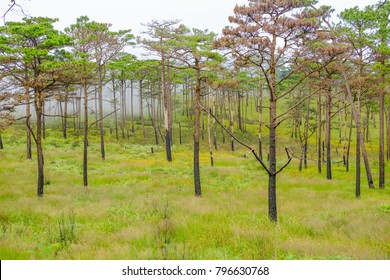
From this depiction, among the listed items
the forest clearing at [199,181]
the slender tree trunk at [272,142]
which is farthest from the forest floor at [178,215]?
the slender tree trunk at [272,142]

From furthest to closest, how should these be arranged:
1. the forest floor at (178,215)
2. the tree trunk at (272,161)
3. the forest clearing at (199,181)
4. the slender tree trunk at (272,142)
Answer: the tree trunk at (272,161) < the slender tree trunk at (272,142) < the forest clearing at (199,181) < the forest floor at (178,215)

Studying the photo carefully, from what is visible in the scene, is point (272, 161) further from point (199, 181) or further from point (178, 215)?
point (199, 181)

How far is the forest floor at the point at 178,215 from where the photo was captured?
24.8 feet

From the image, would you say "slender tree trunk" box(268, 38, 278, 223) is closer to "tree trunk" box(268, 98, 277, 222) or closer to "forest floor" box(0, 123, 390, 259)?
"tree trunk" box(268, 98, 277, 222)

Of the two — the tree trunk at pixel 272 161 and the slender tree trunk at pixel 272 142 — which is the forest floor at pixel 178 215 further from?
the slender tree trunk at pixel 272 142

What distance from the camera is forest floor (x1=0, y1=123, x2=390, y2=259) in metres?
7.56

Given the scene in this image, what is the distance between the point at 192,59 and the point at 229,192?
785 centimetres

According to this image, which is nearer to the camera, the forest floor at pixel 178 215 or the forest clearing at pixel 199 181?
the forest floor at pixel 178 215

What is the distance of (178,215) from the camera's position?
11984mm

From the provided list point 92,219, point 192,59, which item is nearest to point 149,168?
point 192,59

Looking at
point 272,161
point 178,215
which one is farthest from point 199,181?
point 272,161

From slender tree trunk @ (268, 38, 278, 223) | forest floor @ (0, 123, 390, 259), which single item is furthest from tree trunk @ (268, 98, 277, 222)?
forest floor @ (0, 123, 390, 259)

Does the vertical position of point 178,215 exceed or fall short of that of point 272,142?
it falls short

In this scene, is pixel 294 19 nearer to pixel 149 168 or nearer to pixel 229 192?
pixel 229 192
